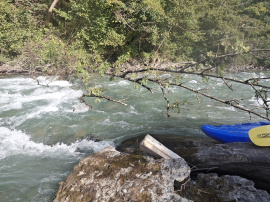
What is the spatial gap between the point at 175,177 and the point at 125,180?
58 cm

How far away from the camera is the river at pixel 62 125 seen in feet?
10.2

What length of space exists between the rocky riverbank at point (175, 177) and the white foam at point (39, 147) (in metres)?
0.85

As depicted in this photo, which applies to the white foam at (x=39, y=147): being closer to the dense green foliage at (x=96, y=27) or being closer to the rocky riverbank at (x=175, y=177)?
the rocky riverbank at (x=175, y=177)

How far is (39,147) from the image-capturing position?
12.6 ft

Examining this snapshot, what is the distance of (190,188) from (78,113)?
3.72m

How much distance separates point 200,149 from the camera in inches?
120

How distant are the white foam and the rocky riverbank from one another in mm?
852

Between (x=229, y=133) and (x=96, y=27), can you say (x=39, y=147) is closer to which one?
(x=229, y=133)

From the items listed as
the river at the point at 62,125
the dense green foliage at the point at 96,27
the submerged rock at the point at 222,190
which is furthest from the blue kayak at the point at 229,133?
the dense green foliage at the point at 96,27

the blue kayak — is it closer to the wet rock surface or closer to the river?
the wet rock surface

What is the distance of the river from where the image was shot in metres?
3.10

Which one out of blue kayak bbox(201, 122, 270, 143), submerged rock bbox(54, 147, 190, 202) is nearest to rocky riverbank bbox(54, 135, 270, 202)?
submerged rock bbox(54, 147, 190, 202)

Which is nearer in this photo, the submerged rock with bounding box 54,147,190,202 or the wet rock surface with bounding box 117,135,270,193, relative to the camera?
the submerged rock with bounding box 54,147,190,202

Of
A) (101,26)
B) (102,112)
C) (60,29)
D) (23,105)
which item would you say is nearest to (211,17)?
(101,26)
